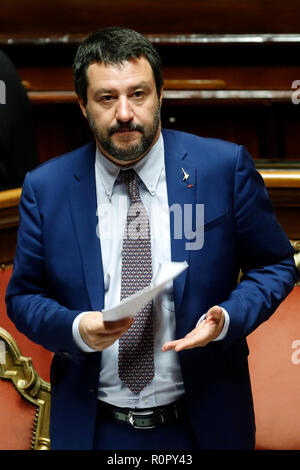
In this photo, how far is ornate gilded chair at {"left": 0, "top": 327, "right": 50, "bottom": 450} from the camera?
2.67ft

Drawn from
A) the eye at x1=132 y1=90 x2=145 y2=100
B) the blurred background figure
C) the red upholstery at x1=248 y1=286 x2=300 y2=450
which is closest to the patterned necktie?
the eye at x1=132 y1=90 x2=145 y2=100

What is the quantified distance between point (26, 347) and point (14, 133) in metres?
0.37

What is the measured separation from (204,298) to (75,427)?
6.4 inches

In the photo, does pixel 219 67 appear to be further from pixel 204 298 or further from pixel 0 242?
pixel 204 298

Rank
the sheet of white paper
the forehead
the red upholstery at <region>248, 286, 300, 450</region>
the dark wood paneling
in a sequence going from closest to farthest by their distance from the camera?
the sheet of white paper → the forehead → the red upholstery at <region>248, 286, 300, 450</region> → the dark wood paneling

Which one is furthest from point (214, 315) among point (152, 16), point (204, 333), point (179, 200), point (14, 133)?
point (152, 16)

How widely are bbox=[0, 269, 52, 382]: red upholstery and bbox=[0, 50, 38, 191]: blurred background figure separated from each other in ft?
0.62

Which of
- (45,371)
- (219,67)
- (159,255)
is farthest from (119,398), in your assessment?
(219,67)

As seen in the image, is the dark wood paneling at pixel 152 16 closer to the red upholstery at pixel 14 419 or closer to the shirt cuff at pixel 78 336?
the red upholstery at pixel 14 419

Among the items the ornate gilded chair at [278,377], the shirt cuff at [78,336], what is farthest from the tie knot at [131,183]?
the ornate gilded chair at [278,377]

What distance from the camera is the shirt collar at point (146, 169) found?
60cm

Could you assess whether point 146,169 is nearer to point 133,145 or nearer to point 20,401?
point 133,145

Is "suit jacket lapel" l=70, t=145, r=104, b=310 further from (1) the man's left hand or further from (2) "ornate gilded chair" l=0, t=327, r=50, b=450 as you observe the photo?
(2) "ornate gilded chair" l=0, t=327, r=50, b=450

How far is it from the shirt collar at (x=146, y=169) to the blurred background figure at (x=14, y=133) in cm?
41
